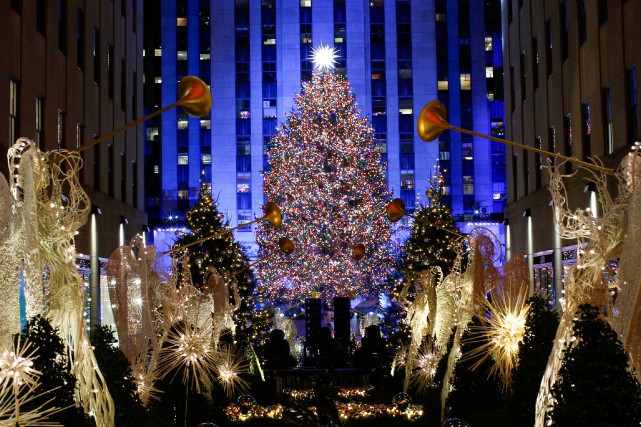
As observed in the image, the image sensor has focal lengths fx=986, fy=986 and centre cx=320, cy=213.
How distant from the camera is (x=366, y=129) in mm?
47969

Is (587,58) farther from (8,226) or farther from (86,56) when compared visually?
(8,226)

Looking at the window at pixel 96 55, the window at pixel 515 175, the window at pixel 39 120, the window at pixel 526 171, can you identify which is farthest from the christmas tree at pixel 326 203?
the window at pixel 39 120

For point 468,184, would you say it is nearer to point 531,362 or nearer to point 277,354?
point 277,354

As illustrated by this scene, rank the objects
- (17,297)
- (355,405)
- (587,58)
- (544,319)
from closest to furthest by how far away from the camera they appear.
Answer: (17,297)
(544,319)
(355,405)
(587,58)

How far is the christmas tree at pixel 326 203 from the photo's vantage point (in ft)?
149

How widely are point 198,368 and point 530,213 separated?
2136 cm

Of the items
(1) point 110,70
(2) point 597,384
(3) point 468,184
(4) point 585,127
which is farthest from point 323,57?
(2) point 597,384

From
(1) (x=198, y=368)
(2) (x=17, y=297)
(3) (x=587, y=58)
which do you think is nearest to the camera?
(2) (x=17, y=297)

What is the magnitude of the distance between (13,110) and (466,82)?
48.9 meters

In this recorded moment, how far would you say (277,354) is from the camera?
1271 inches

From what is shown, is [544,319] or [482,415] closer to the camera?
[544,319]

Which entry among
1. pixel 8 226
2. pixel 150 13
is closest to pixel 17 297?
pixel 8 226

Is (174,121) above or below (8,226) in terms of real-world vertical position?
above

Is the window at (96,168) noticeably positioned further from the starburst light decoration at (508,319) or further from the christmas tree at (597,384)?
the christmas tree at (597,384)
